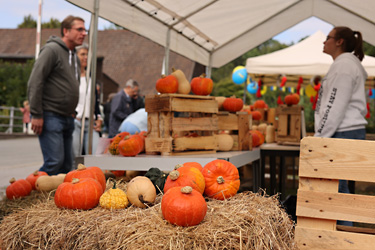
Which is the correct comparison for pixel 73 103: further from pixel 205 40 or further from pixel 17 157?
pixel 17 157

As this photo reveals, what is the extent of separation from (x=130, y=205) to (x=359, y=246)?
49.2 inches

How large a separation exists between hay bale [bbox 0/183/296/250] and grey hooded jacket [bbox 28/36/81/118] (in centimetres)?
188

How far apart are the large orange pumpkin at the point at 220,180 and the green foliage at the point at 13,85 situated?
22.9 meters

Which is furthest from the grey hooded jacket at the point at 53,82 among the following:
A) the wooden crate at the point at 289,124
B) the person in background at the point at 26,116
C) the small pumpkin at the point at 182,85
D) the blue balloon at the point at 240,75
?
the person in background at the point at 26,116

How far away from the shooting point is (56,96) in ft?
13.0

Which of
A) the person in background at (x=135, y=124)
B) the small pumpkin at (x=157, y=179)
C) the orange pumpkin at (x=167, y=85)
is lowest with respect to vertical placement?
the small pumpkin at (x=157, y=179)

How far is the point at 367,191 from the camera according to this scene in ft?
23.4

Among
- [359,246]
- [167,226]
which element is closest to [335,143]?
[359,246]

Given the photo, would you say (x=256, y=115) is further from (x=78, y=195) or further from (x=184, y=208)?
(x=184, y=208)

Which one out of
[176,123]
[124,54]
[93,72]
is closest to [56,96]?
[93,72]

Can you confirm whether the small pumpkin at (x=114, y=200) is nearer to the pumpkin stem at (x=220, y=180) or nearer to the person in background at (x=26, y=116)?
the pumpkin stem at (x=220, y=180)

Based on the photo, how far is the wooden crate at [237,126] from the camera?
3969 mm

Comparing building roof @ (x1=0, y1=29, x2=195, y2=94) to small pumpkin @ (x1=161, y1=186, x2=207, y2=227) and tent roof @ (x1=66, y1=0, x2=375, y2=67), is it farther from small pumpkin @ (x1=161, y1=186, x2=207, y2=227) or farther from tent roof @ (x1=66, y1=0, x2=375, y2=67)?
small pumpkin @ (x1=161, y1=186, x2=207, y2=227)

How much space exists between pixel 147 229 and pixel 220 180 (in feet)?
2.06
